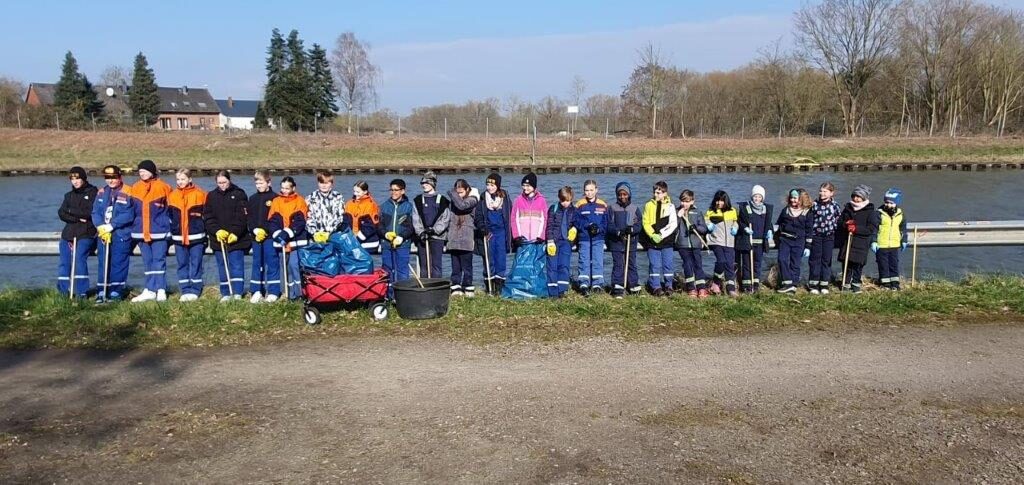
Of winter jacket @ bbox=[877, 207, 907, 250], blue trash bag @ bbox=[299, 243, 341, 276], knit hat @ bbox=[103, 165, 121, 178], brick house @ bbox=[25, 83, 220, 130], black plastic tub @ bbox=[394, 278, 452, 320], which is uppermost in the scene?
brick house @ bbox=[25, 83, 220, 130]

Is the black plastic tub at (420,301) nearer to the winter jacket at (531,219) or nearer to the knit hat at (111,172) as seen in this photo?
the winter jacket at (531,219)

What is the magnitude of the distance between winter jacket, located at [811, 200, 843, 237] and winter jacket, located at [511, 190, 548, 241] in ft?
11.9

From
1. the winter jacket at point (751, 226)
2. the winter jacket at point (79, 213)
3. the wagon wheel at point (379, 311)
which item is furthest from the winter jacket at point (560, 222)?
the winter jacket at point (79, 213)

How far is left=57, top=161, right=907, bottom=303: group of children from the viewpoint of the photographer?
966 cm

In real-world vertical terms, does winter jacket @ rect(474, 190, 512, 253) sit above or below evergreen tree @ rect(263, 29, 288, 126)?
below

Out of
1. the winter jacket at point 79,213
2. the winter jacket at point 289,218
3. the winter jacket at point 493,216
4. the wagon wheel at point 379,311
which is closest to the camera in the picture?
the wagon wheel at point 379,311

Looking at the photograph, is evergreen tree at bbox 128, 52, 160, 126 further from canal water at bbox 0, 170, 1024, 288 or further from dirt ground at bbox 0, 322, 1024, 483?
dirt ground at bbox 0, 322, 1024, 483

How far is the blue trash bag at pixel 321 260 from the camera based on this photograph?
9008 mm

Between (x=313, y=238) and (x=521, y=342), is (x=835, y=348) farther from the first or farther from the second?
(x=313, y=238)

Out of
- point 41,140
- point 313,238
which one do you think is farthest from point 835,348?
point 41,140

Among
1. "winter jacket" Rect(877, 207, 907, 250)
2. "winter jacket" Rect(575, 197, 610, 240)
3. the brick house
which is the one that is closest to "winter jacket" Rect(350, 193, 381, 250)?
"winter jacket" Rect(575, 197, 610, 240)

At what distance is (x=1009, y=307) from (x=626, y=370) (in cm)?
529

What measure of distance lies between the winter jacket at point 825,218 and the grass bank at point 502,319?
3.50 feet

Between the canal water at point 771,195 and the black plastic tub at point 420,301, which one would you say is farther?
the canal water at point 771,195
